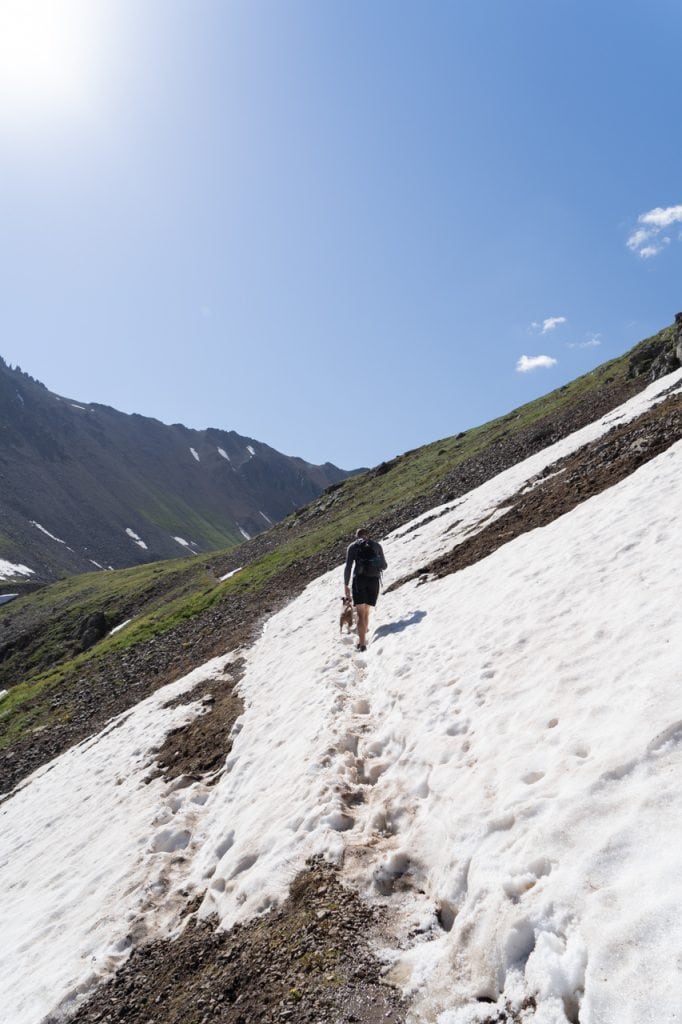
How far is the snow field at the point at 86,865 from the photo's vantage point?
7.53 m

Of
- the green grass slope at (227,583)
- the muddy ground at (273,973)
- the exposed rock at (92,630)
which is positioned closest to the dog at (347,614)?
the green grass slope at (227,583)

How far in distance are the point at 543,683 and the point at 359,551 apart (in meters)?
8.90

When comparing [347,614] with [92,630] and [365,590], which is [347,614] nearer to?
[365,590]

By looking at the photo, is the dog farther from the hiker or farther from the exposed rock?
the exposed rock

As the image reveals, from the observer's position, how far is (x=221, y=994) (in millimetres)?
5516

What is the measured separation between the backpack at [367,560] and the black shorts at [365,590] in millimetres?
173

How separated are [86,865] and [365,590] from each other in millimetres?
8940

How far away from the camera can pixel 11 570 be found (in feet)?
368

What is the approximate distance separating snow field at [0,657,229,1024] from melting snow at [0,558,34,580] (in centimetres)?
10607

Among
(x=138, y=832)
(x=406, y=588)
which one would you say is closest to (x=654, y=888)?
(x=138, y=832)

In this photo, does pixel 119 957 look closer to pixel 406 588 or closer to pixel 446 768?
pixel 446 768

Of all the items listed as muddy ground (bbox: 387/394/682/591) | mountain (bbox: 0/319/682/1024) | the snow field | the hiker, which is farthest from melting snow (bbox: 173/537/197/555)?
the hiker

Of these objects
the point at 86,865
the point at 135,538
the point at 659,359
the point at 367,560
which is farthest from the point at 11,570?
the point at 86,865

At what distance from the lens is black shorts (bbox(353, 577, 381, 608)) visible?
1587 centimetres
